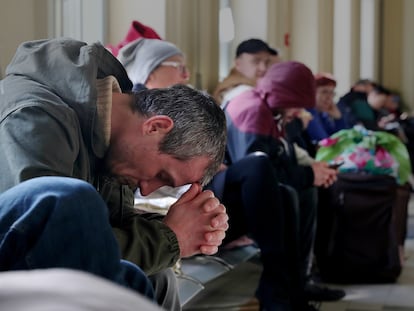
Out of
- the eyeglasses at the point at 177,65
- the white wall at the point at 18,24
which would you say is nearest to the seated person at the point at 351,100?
the eyeglasses at the point at 177,65

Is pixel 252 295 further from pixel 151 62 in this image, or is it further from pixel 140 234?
pixel 140 234

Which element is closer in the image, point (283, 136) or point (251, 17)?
point (283, 136)

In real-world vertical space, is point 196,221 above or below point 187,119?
below

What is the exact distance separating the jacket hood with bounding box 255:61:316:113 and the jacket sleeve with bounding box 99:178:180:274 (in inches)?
80.4

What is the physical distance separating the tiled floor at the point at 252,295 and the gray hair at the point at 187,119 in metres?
1.22

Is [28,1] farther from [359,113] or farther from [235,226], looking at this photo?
[359,113]

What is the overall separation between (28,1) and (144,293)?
1.65m

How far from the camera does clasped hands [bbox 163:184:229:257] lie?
1609 mm

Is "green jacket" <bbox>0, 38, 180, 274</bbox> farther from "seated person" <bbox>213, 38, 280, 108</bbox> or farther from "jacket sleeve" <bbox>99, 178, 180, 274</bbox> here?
"seated person" <bbox>213, 38, 280, 108</bbox>

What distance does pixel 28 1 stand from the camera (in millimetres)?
2570

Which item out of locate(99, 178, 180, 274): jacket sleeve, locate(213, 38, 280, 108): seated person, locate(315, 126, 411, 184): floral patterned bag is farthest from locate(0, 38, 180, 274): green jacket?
locate(213, 38, 280, 108): seated person

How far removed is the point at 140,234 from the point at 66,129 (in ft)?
0.80

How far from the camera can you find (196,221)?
1.63 m

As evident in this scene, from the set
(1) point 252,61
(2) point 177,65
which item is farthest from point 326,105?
(2) point 177,65
